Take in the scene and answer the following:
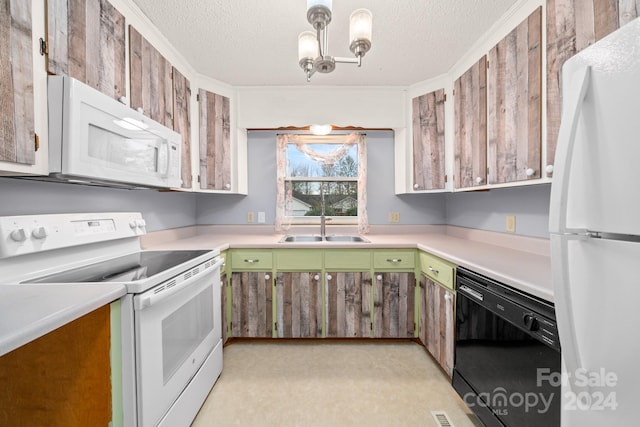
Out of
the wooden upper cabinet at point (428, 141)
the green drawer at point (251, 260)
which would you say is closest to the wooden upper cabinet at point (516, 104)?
the wooden upper cabinet at point (428, 141)

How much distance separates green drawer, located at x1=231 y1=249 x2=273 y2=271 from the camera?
2139 mm

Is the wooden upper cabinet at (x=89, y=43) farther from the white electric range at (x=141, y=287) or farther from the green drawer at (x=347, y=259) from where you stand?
the green drawer at (x=347, y=259)

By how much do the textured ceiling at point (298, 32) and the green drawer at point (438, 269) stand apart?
59.8 inches

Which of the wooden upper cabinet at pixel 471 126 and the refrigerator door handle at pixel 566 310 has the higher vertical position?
the wooden upper cabinet at pixel 471 126

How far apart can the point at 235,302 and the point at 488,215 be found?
7.21 ft

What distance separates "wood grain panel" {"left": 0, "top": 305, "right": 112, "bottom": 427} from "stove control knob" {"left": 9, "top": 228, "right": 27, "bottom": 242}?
1.34ft

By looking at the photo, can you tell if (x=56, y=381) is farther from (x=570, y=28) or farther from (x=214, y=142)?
(x=570, y=28)

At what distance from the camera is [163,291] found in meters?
1.12

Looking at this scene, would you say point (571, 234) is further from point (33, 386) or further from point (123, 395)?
point (33, 386)

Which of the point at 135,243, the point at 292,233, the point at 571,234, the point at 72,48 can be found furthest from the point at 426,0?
the point at 135,243

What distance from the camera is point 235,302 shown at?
2.17 m

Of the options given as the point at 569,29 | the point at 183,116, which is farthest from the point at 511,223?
the point at 183,116

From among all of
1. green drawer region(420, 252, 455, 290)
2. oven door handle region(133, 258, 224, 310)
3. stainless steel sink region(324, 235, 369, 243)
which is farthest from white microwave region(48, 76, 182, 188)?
green drawer region(420, 252, 455, 290)

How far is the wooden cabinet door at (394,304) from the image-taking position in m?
2.14
